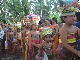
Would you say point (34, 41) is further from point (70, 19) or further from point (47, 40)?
point (70, 19)

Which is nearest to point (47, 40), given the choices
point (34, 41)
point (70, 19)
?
point (34, 41)

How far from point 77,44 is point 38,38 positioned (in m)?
3.57

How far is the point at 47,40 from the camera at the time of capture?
9422 mm

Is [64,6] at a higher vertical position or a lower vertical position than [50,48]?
higher

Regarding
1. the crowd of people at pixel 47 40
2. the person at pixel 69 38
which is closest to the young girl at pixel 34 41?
the crowd of people at pixel 47 40

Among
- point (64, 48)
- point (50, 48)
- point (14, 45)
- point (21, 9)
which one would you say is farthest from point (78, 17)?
point (21, 9)

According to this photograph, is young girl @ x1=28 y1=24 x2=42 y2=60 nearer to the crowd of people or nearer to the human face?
the crowd of people

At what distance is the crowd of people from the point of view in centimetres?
478

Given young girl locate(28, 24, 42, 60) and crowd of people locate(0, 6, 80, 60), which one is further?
young girl locate(28, 24, 42, 60)

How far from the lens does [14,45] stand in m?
15.1

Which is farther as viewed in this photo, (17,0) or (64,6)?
(17,0)

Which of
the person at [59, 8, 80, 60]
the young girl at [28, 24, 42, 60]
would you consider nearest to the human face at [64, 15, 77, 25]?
the person at [59, 8, 80, 60]

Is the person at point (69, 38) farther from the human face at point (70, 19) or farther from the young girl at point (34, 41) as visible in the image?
the young girl at point (34, 41)

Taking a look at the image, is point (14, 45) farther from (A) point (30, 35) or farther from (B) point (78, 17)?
(B) point (78, 17)
